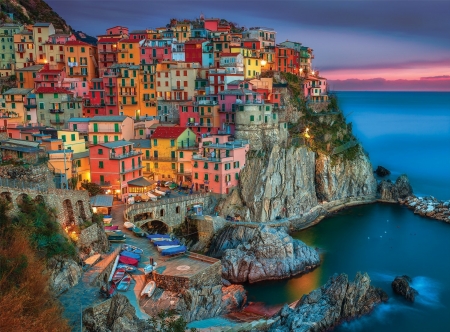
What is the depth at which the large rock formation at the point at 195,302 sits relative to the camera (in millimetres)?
27625

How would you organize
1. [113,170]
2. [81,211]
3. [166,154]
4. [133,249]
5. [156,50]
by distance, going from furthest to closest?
[156,50], [166,154], [113,170], [133,249], [81,211]

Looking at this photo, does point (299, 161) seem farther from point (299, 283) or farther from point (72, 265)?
point (72, 265)

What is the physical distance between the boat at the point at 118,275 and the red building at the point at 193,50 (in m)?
40.5

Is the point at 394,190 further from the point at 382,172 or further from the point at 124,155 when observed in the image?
the point at 124,155

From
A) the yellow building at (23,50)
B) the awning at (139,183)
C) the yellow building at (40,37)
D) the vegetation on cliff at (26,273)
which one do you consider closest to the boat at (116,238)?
the vegetation on cliff at (26,273)

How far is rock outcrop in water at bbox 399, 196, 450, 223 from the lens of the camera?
5294 cm

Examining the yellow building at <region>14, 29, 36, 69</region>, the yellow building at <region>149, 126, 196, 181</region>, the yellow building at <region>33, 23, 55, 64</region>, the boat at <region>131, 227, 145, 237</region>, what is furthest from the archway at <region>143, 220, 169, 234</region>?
the yellow building at <region>14, 29, 36, 69</region>

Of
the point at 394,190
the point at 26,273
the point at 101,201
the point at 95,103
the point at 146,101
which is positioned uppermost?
the point at 146,101

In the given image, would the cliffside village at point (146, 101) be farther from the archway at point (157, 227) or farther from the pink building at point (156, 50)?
the archway at point (157, 227)

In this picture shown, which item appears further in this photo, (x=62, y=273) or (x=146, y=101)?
(x=146, y=101)

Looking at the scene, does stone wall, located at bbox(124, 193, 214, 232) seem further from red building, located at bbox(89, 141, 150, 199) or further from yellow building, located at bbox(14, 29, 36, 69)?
yellow building, located at bbox(14, 29, 36, 69)

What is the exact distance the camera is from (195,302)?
29.0 meters

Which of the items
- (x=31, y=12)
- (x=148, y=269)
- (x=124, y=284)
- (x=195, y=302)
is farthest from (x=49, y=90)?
(x=31, y=12)

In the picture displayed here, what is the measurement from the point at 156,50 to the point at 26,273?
1977 inches
